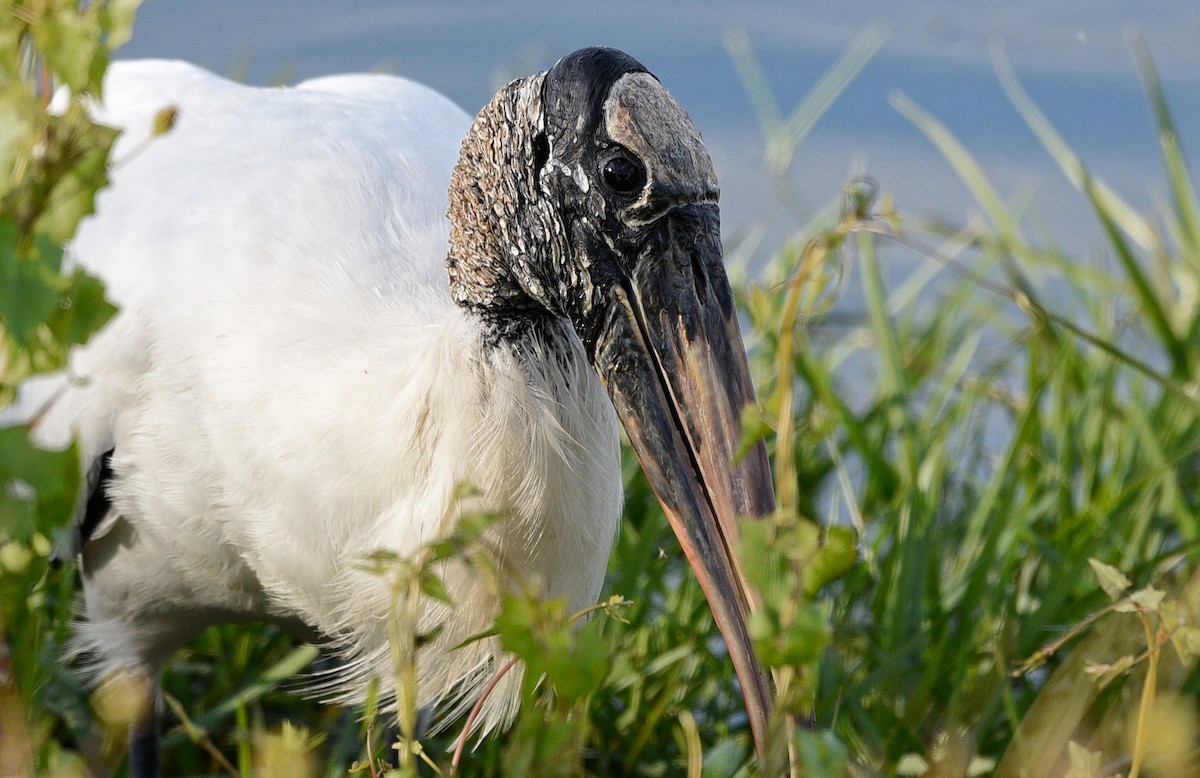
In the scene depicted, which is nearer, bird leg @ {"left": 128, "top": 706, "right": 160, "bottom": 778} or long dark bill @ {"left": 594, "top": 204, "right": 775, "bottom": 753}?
long dark bill @ {"left": 594, "top": 204, "right": 775, "bottom": 753}

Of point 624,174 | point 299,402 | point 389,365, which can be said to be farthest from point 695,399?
point 299,402

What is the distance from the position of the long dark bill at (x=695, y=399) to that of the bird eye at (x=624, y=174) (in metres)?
0.07

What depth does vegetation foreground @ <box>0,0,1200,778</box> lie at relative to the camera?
3.70ft

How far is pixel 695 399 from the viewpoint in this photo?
1.81 metres

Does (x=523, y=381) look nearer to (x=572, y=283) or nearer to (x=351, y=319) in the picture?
(x=572, y=283)

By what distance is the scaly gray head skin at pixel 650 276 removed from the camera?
1.78 meters

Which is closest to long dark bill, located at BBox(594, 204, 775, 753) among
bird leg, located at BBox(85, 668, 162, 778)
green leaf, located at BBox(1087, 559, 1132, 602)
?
green leaf, located at BBox(1087, 559, 1132, 602)

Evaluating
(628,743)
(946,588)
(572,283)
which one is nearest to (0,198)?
(572,283)

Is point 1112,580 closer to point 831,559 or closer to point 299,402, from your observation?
point 831,559

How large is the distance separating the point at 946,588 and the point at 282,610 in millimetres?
1212

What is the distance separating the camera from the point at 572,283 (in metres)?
1.95

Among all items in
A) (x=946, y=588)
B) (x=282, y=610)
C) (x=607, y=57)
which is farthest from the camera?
(x=946, y=588)

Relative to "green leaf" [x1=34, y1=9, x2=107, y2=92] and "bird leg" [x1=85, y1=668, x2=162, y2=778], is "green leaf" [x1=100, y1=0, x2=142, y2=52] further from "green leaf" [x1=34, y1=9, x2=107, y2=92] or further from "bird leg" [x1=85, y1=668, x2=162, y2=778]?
"bird leg" [x1=85, y1=668, x2=162, y2=778]

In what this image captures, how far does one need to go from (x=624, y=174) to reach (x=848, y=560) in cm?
86
